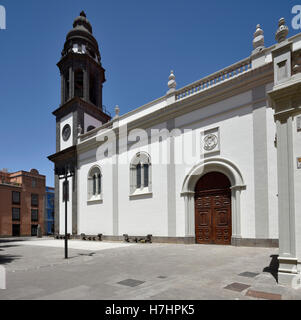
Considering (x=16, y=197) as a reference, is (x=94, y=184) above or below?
above

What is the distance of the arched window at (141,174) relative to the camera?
58.3 feet

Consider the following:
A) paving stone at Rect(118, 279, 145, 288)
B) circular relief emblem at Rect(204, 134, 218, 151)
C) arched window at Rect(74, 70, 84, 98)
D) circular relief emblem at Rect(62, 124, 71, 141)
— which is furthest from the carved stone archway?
arched window at Rect(74, 70, 84, 98)

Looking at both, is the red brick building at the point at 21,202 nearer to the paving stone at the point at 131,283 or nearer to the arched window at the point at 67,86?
the arched window at the point at 67,86

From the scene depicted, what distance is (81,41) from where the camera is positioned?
26891mm

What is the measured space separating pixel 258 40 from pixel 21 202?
1831 inches

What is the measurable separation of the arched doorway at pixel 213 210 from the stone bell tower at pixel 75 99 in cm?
1328

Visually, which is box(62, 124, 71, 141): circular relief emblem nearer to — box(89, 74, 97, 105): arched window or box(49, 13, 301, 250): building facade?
box(49, 13, 301, 250): building facade

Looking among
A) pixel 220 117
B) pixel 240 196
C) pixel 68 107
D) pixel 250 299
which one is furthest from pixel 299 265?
pixel 68 107

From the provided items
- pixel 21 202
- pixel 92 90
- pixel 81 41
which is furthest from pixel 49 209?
pixel 81 41

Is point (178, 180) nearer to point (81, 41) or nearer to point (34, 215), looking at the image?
point (81, 41)

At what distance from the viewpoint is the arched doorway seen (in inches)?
532

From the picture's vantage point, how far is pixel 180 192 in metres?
15.4

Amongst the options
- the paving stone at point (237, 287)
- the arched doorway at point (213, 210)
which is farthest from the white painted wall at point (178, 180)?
the paving stone at point (237, 287)

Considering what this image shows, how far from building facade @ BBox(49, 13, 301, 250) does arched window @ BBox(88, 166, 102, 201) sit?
0.29ft
